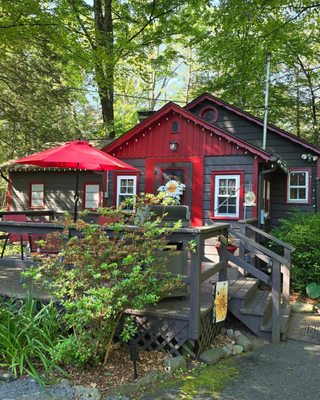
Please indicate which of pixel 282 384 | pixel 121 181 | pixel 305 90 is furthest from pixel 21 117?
pixel 305 90

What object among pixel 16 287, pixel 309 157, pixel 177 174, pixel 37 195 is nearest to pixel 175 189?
pixel 177 174

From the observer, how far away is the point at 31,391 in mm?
3197

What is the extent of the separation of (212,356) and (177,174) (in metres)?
5.50

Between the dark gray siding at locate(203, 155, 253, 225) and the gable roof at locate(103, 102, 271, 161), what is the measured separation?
1.02ft

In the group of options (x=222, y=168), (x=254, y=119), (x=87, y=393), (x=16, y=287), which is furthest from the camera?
(x=254, y=119)

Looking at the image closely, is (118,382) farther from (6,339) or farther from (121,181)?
(121,181)

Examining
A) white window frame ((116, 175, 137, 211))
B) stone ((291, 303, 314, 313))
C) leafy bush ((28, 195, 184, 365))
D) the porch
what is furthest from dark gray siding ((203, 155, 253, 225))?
leafy bush ((28, 195, 184, 365))

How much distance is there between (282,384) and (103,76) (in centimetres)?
1227

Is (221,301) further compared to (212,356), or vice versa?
(221,301)

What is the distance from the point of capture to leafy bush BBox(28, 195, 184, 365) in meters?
3.45

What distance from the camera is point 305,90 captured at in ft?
64.5

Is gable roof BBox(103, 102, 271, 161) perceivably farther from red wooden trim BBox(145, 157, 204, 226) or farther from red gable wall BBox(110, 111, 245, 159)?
red wooden trim BBox(145, 157, 204, 226)

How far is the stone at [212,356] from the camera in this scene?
161 inches

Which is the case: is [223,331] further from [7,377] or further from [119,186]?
[119,186]
